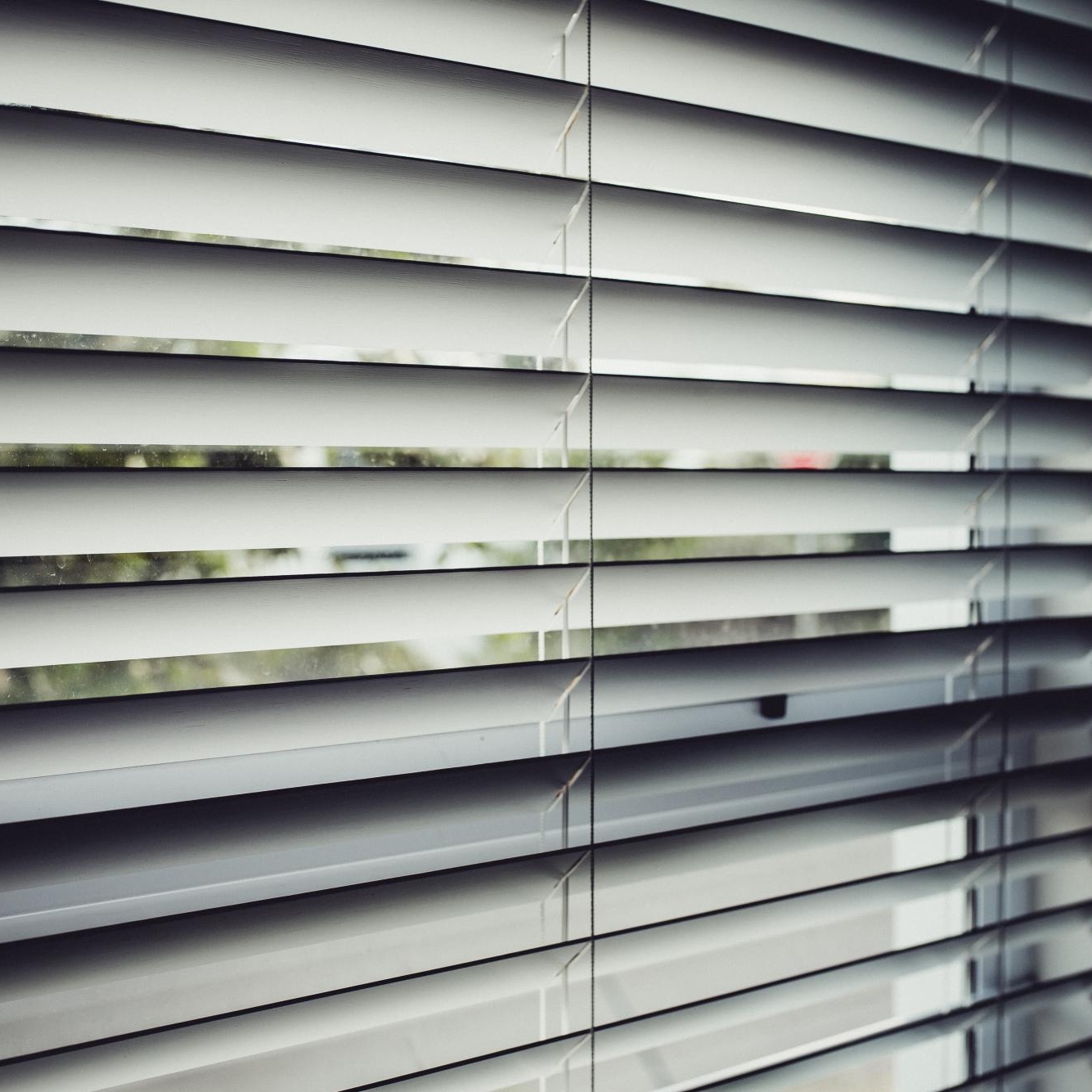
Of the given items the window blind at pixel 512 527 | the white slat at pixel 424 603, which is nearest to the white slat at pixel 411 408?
Result: the window blind at pixel 512 527

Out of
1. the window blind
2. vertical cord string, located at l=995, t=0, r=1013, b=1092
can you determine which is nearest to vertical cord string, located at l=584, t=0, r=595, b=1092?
the window blind

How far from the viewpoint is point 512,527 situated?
0.72 m

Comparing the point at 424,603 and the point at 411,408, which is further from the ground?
the point at 411,408

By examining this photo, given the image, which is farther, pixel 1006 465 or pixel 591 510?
pixel 1006 465

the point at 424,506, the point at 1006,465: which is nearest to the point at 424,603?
the point at 424,506

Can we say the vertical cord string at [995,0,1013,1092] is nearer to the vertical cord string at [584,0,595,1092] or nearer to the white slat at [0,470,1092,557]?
the white slat at [0,470,1092,557]

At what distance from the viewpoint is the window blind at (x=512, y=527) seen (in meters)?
0.61

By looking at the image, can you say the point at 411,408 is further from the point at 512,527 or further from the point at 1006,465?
the point at 1006,465

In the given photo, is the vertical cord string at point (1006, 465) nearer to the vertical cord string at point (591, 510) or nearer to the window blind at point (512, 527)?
the window blind at point (512, 527)

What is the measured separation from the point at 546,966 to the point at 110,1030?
12.4 inches

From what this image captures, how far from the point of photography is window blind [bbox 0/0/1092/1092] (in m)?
0.61

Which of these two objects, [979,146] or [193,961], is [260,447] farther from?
[979,146]

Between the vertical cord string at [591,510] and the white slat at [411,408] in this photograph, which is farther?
the vertical cord string at [591,510]

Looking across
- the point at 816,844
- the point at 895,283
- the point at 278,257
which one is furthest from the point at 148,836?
the point at 895,283
